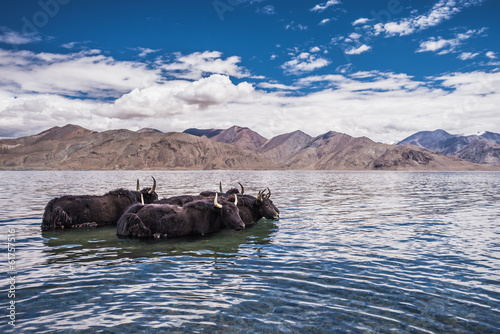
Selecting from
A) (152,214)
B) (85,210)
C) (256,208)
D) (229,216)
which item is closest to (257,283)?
(152,214)

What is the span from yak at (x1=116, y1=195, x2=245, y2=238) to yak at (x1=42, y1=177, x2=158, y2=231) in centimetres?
159

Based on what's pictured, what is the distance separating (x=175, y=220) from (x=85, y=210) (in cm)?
478

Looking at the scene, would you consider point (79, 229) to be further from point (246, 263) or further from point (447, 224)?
point (447, 224)

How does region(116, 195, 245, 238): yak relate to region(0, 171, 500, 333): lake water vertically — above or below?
above

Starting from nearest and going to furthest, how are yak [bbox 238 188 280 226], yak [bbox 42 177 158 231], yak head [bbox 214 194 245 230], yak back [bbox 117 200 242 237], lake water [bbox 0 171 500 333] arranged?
lake water [bbox 0 171 500 333], yak back [bbox 117 200 242 237], yak head [bbox 214 194 245 230], yak [bbox 42 177 158 231], yak [bbox 238 188 280 226]

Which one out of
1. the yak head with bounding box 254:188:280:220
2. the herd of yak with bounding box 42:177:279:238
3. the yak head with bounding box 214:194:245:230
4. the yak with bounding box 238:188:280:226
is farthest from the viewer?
the yak head with bounding box 254:188:280:220

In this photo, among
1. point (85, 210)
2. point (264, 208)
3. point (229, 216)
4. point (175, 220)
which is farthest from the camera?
point (264, 208)

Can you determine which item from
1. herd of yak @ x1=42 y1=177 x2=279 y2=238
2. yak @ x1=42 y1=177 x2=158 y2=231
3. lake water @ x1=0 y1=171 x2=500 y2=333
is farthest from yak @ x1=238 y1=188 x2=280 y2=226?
yak @ x1=42 y1=177 x2=158 y2=231

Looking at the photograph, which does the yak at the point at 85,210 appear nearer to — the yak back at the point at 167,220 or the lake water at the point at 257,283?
the lake water at the point at 257,283

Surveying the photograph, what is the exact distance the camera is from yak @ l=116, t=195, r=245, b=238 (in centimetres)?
1258

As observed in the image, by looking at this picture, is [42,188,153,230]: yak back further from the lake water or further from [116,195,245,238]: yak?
[116,195,245,238]: yak

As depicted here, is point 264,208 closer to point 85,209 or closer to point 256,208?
point 256,208

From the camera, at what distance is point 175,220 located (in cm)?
1292

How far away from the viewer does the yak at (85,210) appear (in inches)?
566
